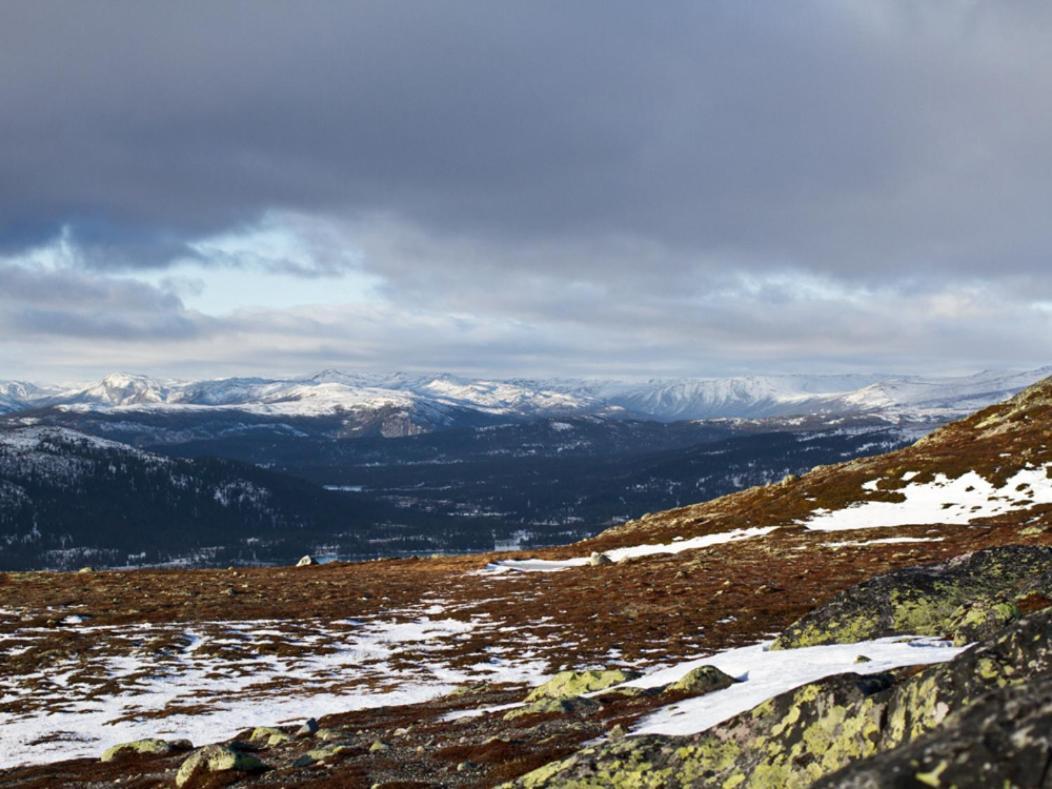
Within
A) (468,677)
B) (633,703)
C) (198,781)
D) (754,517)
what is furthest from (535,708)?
(754,517)

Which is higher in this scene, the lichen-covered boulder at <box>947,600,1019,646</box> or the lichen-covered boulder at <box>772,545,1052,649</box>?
the lichen-covered boulder at <box>947,600,1019,646</box>

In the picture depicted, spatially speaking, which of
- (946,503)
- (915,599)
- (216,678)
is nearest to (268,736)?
(216,678)

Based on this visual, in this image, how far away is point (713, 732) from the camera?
43.1 ft

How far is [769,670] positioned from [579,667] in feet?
46.3

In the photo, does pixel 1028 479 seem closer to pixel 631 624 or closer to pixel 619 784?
pixel 631 624

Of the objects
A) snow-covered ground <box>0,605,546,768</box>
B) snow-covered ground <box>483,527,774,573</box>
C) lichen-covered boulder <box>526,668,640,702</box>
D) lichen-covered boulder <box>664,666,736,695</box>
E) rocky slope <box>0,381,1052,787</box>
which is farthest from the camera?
snow-covered ground <box>483,527,774,573</box>

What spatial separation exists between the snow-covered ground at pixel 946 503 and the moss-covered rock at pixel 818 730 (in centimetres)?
7524

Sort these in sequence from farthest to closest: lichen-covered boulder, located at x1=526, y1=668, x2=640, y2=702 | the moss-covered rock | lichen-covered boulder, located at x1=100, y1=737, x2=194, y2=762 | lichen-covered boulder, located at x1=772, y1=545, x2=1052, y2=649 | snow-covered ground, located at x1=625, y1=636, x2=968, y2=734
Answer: lichen-covered boulder, located at x1=772, y1=545, x2=1052, y2=649 < lichen-covered boulder, located at x1=526, y1=668, x2=640, y2=702 < lichen-covered boulder, located at x1=100, y1=737, x2=194, y2=762 < snow-covered ground, located at x1=625, y1=636, x2=968, y2=734 < the moss-covered rock

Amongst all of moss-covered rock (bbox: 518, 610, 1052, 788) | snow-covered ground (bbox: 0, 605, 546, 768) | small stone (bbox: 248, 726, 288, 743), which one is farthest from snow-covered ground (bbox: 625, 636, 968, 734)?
small stone (bbox: 248, 726, 288, 743)

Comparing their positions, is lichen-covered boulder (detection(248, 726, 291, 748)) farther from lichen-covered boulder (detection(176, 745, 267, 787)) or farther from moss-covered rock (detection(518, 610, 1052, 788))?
moss-covered rock (detection(518, 610, 1052, 788))

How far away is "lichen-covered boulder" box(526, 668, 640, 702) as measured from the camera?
25.2 metres

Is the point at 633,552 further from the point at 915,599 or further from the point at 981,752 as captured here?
the point at 981,752

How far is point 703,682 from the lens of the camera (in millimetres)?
21438

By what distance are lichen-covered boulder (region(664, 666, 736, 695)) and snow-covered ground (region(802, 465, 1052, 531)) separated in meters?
67.1
